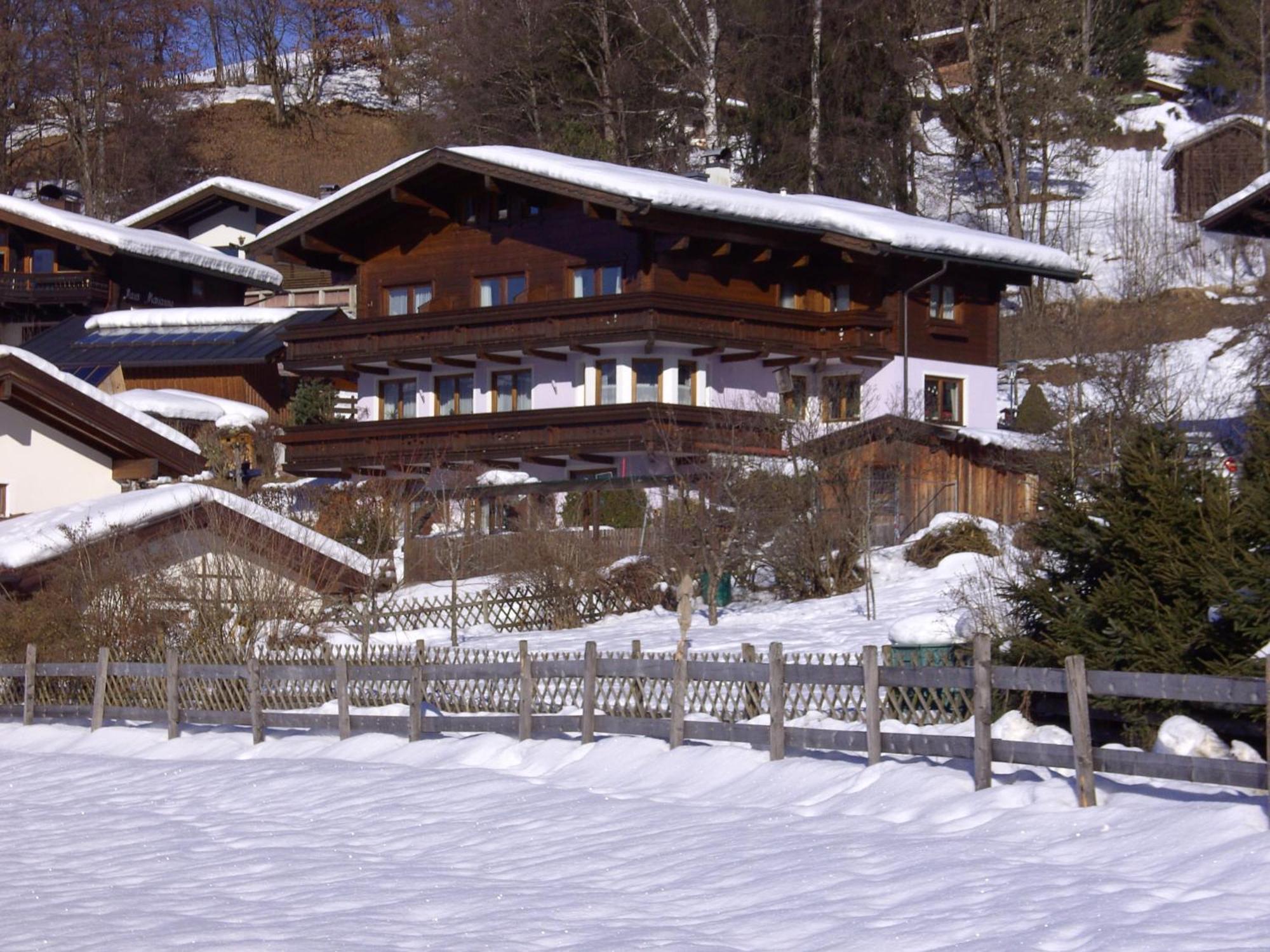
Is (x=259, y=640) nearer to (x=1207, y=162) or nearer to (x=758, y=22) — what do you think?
(x=758, y=22)

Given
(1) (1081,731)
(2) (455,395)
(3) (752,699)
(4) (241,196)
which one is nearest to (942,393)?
(2) (455,395)

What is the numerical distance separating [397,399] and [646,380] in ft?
26.4

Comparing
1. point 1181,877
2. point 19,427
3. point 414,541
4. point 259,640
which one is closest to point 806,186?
point 414,541

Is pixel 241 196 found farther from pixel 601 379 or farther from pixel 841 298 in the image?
pixel 841 298

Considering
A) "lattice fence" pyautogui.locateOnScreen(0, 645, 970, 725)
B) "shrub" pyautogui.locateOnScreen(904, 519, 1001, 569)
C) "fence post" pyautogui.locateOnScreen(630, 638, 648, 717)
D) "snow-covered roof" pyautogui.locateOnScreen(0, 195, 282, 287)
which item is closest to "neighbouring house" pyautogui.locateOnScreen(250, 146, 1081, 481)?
"shrub" pyautogui.locateOnScreen(904, 519, 1001, 569)

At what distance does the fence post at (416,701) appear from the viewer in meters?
18.4

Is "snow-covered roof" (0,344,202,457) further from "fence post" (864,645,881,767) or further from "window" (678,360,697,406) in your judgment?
"fence post" (864,645,881,767)

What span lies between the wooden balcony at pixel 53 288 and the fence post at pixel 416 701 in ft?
154

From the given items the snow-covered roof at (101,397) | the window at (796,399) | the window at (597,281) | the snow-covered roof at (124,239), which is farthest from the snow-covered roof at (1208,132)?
the snow-covered roof at (101,397)

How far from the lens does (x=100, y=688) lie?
22.2m

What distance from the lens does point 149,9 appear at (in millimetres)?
84875

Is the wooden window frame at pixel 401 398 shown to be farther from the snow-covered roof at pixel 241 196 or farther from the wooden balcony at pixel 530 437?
the snow-covered roof at pixel 241 196

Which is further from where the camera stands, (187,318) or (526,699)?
(187,318)

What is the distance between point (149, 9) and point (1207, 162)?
49.2 m
